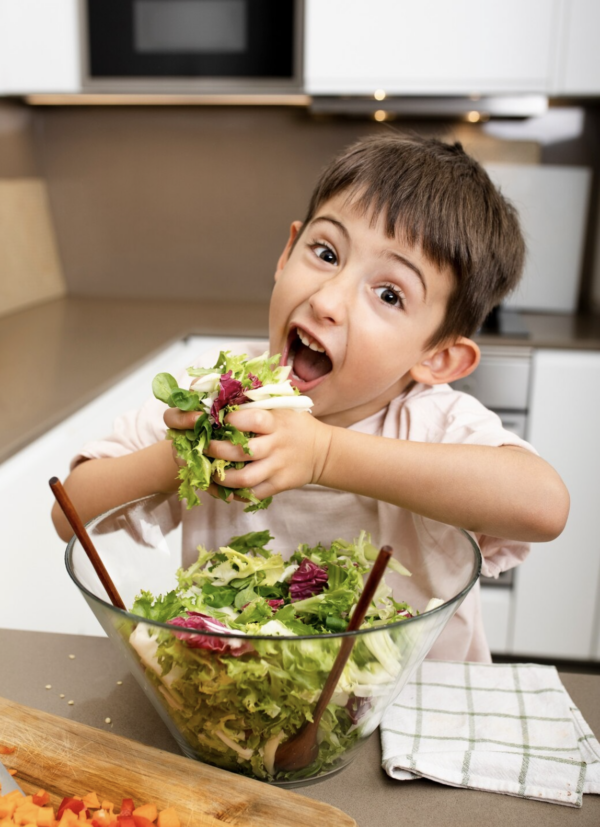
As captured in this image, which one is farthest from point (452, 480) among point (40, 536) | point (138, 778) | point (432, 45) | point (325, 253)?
point (432, 45)

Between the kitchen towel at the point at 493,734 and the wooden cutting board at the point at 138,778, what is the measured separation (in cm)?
12

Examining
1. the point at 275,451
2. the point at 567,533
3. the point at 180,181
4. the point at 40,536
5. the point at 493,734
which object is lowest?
the point at 567,533

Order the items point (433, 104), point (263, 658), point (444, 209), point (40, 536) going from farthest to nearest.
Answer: point (433, 104) < point (40, 536) < point (444, 209) < point (263, 658)

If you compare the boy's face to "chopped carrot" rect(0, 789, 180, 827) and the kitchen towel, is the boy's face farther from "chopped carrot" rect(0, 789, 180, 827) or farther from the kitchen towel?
"chopped carrot" rect(0, 789, 180, 827)

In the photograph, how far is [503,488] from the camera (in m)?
0.85

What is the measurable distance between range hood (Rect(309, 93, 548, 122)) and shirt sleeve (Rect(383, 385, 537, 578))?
54.3 inches

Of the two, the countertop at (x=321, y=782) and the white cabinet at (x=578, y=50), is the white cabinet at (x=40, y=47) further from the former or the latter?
the countertop at (x=321, y=782)

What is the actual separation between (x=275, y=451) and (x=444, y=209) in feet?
1.36

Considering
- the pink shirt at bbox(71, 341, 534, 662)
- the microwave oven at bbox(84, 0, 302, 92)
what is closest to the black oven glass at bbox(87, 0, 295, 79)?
the microwave oven at bbox(84, 0, 302, 92)

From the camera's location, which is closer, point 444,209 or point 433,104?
point 444,209

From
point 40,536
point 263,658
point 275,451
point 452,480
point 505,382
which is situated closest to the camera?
point 263,658

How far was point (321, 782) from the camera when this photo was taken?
629mm

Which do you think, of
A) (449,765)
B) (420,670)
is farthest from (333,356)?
(449,765)

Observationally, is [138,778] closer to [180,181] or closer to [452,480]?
[452,480]
